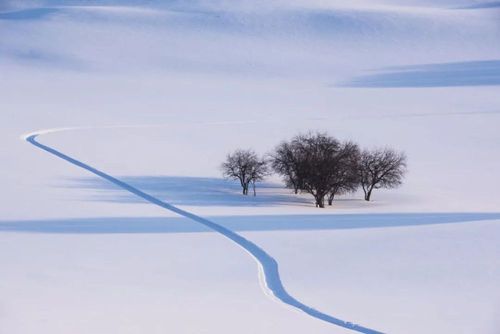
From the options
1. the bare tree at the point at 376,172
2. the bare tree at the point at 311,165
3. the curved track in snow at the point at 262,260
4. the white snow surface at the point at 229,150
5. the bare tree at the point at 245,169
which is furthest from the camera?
the bare tree at the point at 245,169

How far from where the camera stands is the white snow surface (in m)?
12.7

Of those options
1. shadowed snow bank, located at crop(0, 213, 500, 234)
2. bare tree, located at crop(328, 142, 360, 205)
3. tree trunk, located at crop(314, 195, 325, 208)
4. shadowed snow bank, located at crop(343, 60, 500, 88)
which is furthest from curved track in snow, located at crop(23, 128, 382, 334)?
shadowed snow bank, located at crop(343, 60, 500, 88)

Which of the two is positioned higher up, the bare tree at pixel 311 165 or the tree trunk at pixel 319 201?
the bare tree at pixel 311 165

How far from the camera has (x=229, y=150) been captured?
32.1 meters

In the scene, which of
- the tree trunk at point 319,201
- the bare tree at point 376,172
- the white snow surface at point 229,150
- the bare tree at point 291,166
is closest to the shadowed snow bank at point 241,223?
the white snow surface at point 229,150

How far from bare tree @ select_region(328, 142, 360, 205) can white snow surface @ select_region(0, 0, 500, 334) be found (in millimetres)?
628

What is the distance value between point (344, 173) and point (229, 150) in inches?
369

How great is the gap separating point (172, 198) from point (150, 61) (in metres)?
38.4

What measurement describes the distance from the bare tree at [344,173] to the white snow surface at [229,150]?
628 millimetres

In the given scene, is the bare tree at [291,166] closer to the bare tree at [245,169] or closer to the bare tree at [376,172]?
the bare tree at [245,169]

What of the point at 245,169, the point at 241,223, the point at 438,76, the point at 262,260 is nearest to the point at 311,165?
the point at 245,169

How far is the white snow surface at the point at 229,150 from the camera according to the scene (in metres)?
12.7

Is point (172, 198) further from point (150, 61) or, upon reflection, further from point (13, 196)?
point (150, 61)

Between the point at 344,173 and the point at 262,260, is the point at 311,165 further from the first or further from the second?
the point at 262,260
